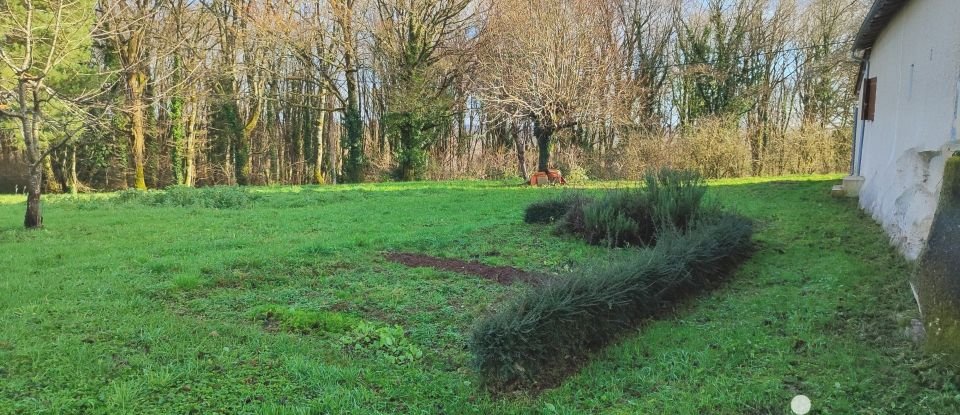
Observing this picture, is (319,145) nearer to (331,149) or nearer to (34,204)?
(331,149)

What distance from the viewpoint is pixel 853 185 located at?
31.2 ft

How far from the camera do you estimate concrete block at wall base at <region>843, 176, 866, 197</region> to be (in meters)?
9.40

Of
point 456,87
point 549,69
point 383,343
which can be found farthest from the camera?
point 456,87

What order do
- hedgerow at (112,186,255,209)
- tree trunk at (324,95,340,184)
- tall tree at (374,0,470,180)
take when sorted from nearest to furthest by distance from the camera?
hedgerow at (112,186,255,209)
tall tree at (374,0,470,180)
tree trunk at (324,95,340,184)

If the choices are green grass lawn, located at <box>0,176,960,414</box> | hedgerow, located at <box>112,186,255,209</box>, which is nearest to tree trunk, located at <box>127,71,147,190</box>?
hedgerow, located at <box>112,186,255,209</box>

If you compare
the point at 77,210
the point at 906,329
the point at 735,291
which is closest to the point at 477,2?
the point at 77,210

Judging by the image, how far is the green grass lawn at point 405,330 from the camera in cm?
302

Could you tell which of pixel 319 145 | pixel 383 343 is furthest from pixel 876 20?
pixel 319 145

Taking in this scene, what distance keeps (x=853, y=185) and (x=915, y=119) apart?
11.5 feet

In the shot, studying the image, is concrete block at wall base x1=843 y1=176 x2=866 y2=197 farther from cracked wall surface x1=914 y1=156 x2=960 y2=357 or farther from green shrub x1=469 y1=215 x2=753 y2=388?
cracked wall surface x1=914 y1=156 x2=960 y2=357

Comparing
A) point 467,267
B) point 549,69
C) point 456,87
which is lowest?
point 467,267

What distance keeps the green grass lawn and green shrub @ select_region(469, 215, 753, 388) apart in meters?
0.16

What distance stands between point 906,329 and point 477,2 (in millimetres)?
20540

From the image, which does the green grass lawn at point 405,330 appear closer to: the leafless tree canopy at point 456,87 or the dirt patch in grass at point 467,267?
the dirt patch in grass at point 467,267
